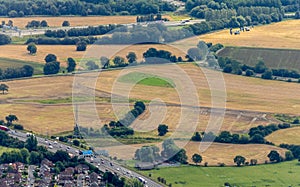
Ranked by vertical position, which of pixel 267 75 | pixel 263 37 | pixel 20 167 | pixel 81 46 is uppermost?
pixel 81 46

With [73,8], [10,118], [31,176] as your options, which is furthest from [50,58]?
[31,176]

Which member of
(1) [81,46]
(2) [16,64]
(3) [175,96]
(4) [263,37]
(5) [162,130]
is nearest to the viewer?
(5) [162,130]

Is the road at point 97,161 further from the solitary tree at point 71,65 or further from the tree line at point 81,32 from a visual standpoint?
the tree line at point 81,32

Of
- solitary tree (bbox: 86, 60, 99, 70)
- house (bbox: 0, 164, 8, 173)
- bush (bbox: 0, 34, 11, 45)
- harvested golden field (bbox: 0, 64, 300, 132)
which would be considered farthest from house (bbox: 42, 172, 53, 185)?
bush (bbox: 0, 34, 11, 45)

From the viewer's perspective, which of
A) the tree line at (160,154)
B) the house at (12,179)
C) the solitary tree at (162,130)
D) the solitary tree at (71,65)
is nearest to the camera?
the house at (12,179)

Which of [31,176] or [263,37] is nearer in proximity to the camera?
[31,176]

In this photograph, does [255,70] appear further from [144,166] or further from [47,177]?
[47,177]

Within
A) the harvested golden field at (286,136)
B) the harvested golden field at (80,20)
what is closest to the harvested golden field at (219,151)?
the harvested golden field at (286,136)
